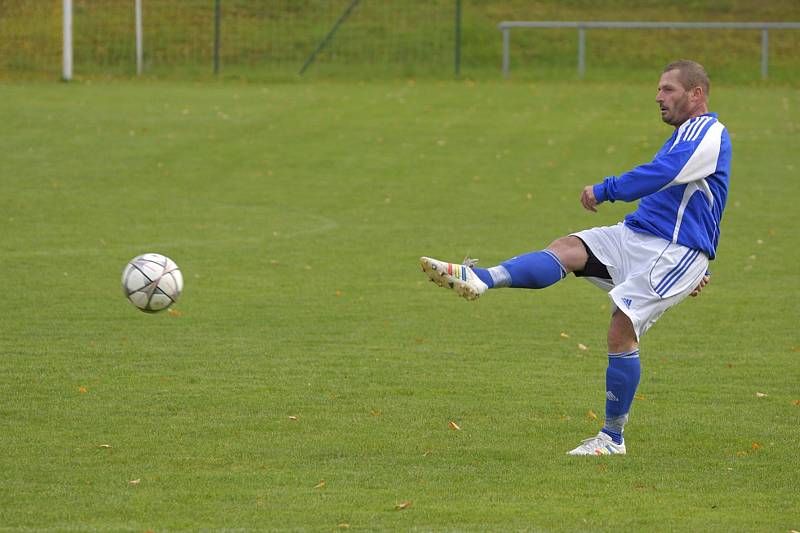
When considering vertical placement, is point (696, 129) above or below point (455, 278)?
above

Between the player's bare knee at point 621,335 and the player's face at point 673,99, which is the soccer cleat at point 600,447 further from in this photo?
the player's face at point 673,99

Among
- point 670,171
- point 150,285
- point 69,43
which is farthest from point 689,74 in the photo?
point 69,43

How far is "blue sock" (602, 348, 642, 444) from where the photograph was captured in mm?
7320

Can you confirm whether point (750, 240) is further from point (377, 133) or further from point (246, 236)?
point (377, 133)

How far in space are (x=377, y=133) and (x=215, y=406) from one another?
16.6 meters

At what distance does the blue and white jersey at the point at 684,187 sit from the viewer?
22.6 feet

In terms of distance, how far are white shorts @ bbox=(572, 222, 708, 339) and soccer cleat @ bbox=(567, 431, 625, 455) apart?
638 mm

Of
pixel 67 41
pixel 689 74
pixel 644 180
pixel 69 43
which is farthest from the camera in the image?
pixel 69 43

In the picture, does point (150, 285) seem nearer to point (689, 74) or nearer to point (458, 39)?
point (689, 74)

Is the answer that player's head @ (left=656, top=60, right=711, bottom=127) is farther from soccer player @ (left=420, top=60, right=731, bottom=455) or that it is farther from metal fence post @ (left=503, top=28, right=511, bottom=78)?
metal fence post @ (left=503, top=28, right=511, bottom=78)

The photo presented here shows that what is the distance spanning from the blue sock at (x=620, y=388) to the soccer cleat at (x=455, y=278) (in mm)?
1001

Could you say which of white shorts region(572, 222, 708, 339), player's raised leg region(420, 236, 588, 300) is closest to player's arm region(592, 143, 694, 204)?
white shorts region(572, 222, 708, 339)

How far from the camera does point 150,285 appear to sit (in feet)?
28.2

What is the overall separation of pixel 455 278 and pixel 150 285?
262cm
